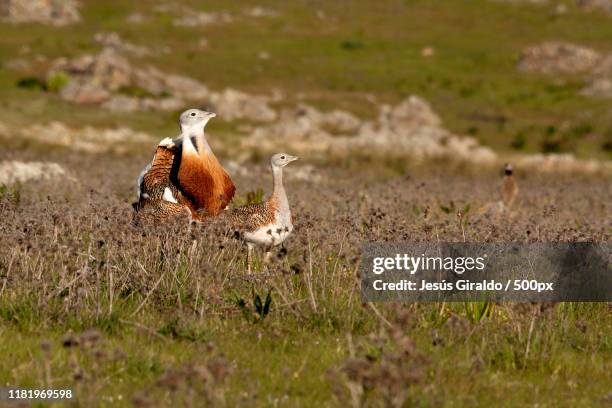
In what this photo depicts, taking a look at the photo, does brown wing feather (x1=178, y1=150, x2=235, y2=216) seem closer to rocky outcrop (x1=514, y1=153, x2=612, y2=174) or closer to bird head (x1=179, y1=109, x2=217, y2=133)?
bird head (x1=179, y1=109, x2=217, y2=133)

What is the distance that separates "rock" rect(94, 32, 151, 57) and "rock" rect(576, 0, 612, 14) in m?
36.1

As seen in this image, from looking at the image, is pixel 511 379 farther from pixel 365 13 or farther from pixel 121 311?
pixel 365 13

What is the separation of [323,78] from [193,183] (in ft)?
140

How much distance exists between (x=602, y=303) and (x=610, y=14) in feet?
221

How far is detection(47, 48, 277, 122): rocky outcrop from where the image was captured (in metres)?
39.6

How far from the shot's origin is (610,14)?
7275 centimetres

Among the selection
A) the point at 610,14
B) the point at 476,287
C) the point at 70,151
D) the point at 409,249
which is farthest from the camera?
the point at 610,14

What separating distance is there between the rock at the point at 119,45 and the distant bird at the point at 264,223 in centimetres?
4488

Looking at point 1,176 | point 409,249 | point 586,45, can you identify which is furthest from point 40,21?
point 409,249

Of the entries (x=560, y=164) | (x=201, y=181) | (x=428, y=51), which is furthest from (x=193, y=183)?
(x=428, y=51)

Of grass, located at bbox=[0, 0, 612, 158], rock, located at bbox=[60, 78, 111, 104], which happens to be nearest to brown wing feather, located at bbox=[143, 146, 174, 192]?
grass, located at bbox=[0, 0, 612, 158]

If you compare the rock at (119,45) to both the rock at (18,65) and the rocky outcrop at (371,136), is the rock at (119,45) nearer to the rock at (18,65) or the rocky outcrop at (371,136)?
the rock at (18,65)

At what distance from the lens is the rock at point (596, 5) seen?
73.9m

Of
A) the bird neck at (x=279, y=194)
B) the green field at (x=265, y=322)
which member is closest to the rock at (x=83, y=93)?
the green field at (x=265, y=322)
